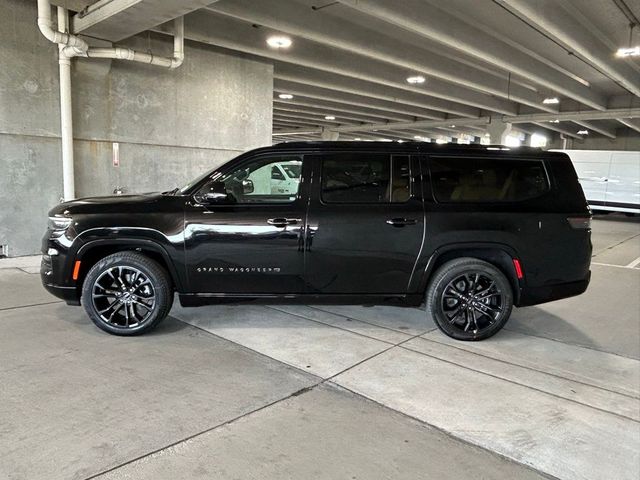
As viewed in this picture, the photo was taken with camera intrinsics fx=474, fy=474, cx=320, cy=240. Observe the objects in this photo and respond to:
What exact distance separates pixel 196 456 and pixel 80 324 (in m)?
2.73

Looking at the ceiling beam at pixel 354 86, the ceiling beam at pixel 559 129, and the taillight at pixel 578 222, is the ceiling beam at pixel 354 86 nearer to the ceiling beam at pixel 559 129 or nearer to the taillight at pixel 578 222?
the taillight at pixel 578 222

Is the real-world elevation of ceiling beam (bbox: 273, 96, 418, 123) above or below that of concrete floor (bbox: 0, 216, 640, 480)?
above

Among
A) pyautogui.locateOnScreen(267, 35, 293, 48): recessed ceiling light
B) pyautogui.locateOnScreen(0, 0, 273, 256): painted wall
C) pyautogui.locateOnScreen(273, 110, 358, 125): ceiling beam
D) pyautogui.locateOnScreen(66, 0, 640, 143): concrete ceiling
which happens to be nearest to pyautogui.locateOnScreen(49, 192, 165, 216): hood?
pyautogui.locateOnScreen(66, 0, 640, 143): concrete ceiling

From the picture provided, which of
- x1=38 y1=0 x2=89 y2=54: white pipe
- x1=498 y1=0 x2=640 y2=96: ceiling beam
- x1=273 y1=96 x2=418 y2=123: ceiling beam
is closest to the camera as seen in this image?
x1=38 y1=0 x2=89 y2=54: white pipe

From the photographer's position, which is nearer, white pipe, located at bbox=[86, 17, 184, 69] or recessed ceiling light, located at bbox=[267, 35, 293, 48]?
white pipe, located at bbox=[86, 17, 184, 69]

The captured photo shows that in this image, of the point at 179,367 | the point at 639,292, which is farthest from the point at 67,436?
the point at 639,292

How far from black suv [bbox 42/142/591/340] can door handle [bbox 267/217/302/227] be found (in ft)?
0.03

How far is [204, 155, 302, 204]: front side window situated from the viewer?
14.8 ft

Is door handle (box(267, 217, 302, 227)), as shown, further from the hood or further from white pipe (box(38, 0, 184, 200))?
white pipe (box(38, 0, 184, 200))

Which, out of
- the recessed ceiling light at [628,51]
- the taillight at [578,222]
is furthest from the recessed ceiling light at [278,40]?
the recessed ceiling light at [628,51]

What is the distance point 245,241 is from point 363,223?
43.6 inches

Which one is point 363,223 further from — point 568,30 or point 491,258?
point 568,30

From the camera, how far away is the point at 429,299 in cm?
455

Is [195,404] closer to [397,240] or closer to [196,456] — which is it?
[196,456]
